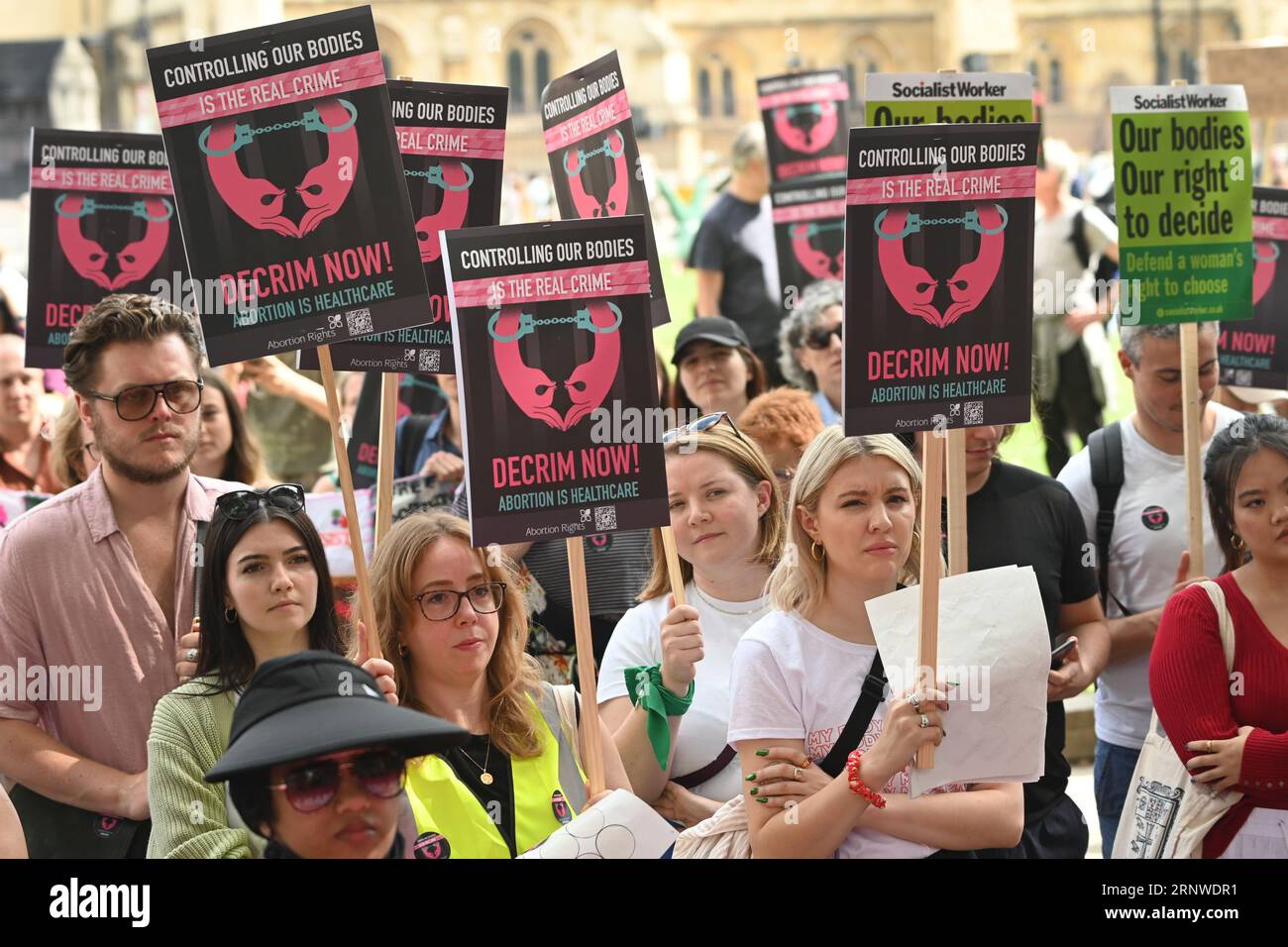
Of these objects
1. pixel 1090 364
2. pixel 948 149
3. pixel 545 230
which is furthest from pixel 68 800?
pixel 1090 364

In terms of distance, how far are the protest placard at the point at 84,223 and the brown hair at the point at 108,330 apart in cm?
105

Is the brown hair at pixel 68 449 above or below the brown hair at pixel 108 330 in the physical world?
below

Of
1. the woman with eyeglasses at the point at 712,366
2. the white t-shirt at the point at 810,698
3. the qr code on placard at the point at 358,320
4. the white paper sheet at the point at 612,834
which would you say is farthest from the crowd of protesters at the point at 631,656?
the woman with eyeglasses at the point at 712,366

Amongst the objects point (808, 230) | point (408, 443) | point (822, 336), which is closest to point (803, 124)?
point (808, 230)

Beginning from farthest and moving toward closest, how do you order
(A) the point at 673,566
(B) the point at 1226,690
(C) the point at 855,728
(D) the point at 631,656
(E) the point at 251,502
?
1. (D) the point at 631,656
2. (A) the point at 673,566
3. (B) the point at 1226,690
4. (E) the point at 251,502
5. (C) the point at 855,728

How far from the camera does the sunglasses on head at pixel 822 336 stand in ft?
18.5

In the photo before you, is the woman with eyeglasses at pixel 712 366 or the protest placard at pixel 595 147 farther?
the woman with eyeglasses at pixel 712 366

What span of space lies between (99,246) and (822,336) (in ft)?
7.31

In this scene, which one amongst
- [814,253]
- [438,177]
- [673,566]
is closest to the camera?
[673,566]

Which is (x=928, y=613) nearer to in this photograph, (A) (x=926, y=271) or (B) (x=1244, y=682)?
(A) (x=926, y=271)

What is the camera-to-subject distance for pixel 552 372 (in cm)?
346

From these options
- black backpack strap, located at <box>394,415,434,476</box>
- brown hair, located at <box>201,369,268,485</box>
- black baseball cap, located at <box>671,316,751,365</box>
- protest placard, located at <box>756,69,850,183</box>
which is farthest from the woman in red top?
protest placard, located at <box>756,69,850,183</box>

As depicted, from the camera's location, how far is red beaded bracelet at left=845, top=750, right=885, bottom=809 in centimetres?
320

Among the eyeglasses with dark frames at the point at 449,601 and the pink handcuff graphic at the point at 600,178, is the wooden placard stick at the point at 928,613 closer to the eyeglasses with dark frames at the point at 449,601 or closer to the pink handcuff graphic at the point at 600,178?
the eyeglasses with dark frames at the point at 449,601
